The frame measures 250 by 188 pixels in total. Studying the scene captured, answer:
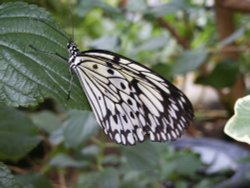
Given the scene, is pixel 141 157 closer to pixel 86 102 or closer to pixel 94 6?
pixel 94 6

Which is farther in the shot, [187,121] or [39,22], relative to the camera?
[187,121]

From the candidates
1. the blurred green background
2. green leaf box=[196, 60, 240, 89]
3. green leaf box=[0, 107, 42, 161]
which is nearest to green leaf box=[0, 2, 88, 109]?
the blurred green background

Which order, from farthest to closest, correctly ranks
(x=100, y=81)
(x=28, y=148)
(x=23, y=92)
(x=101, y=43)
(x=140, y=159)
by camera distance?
1. (x=101, y=43)
2. (x=140, y=159)
3. (x=28, y=148)
4. (x=100, y=81)
5. (x=23, y=92)

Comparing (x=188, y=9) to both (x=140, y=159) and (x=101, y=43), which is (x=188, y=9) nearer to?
(x=101, y=43)

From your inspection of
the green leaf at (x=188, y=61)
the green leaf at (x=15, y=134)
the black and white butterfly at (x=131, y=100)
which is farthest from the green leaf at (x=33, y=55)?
the green leaf at (x=188, y=61)

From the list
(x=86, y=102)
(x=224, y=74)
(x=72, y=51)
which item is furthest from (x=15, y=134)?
(x=224, y=74)

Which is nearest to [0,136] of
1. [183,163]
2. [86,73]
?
[86,73]

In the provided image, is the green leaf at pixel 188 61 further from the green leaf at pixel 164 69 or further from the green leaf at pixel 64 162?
the green leaf at pixel 64 162
